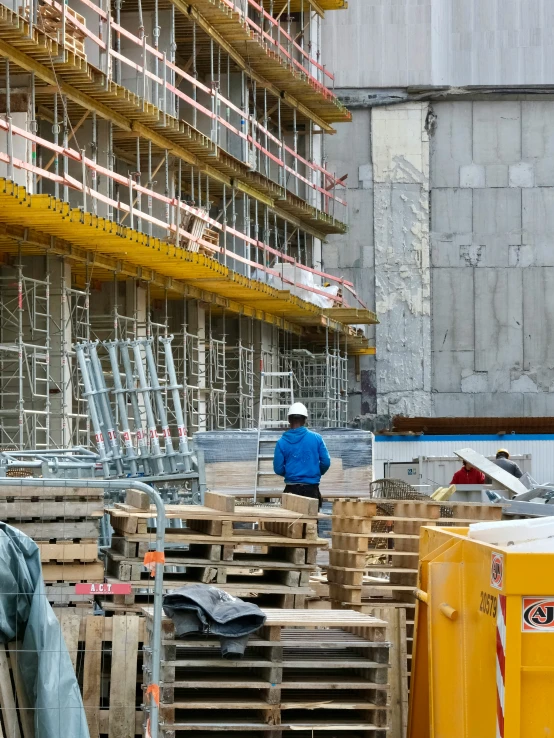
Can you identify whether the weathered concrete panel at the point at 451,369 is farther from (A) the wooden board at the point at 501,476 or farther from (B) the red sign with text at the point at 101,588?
(B) the red sign with text at the point at 101,588

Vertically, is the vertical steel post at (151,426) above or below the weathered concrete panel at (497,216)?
below

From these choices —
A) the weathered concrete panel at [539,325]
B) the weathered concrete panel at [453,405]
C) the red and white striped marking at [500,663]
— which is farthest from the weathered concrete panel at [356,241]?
the red and white striped marking at [500,663]

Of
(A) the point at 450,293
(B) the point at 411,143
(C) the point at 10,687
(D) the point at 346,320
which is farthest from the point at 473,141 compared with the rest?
(C) the point at 10,687

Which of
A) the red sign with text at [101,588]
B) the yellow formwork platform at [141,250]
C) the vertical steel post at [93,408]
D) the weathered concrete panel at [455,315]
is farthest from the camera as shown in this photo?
the weathered concrete panel at [455,315]

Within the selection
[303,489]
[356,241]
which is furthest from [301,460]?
[356,241]

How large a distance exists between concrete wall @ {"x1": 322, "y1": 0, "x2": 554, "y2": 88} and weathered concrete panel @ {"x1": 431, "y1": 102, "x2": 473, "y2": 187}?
920mm

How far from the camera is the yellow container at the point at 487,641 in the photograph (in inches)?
220

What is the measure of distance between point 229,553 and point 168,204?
57.3 ft

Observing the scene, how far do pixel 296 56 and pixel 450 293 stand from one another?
875cm

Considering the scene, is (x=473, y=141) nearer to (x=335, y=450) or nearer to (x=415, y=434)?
(x=415, y=434)

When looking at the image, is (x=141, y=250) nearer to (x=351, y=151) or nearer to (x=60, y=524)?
(x=60, y=524)

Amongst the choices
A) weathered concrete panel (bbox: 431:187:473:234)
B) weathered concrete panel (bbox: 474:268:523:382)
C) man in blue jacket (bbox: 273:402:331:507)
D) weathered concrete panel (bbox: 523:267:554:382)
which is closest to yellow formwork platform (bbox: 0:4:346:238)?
weathered concrete panel (bbox: 431:187:473:234)

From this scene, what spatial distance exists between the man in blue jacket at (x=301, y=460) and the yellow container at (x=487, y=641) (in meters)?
5.39

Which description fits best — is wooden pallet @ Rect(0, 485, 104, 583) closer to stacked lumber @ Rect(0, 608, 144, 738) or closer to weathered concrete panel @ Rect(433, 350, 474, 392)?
stacked lumber @ Rect(0, 608, 144, 738)
